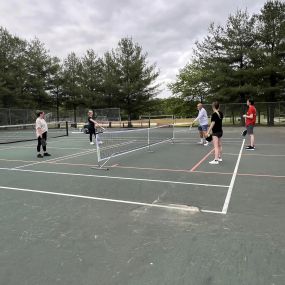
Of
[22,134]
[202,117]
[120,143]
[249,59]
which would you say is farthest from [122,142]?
[249,59]

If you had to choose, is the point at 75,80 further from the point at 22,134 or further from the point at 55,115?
the point at 22,134

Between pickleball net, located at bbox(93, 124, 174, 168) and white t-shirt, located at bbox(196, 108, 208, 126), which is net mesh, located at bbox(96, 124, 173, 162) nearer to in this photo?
pickleball net, located at bbox(93, 124, 174, 168)

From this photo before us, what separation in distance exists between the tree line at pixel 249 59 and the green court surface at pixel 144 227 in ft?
89.0

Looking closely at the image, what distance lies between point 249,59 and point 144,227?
111ft

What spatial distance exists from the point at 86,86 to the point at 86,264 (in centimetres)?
4447

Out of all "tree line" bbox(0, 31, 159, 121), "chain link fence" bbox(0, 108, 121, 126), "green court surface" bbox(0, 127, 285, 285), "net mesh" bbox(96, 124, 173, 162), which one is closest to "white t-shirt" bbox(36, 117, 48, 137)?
"net mesh" bbox(96, 124, 173, 162)

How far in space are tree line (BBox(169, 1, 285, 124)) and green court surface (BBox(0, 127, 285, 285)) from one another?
89.0 ft

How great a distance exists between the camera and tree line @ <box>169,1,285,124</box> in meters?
33.6

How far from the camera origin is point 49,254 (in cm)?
390

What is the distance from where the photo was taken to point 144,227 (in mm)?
4730

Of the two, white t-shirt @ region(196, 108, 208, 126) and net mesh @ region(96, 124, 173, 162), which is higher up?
white t-shirt @ region(196, 108, 208, 126)

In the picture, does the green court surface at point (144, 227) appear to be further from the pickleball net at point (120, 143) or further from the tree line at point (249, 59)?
the tree line at point (249, 59)

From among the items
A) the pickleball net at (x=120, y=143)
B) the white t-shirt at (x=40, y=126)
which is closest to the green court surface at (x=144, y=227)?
the pickleball net at (x=120, y=143)

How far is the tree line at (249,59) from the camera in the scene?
110 feet
